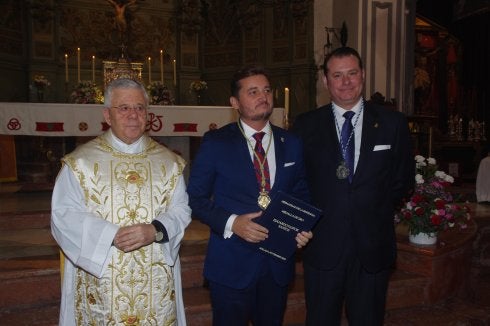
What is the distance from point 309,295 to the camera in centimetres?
265

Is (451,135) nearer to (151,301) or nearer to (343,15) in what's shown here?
(343,15)

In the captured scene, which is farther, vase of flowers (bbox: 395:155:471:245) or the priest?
vase of flowers (bbox: 395:155:471:245)

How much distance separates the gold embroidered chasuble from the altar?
3858 mm

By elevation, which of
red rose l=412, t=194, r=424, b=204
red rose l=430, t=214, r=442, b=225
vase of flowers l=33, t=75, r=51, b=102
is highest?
vase of flowers l=33, t=75, r=51, b=102

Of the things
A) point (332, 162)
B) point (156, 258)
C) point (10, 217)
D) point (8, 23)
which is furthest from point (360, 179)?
point (8, 23)

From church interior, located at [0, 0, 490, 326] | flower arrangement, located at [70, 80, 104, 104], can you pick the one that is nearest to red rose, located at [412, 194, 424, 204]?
church interior, located at [0, 0, 490, 326]

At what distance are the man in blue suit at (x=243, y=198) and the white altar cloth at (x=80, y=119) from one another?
3978 millimetres

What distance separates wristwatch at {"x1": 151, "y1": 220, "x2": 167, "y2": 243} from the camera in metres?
2.37

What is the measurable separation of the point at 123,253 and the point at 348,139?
122cm

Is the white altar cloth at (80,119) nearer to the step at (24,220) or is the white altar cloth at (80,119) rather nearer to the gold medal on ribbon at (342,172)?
the step at (24,220)

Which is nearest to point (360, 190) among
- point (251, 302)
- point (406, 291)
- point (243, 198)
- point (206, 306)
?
point (243, 198)

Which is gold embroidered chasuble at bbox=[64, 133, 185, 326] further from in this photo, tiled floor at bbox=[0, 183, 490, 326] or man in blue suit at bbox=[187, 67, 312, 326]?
tiled floor at bbox=[0, 183, 490, 326]

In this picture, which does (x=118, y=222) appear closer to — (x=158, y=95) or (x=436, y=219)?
(x=436, y=219)

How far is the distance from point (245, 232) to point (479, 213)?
5393 mm
